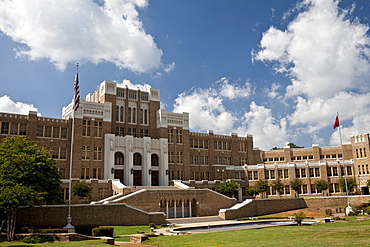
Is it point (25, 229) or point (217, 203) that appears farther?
point (217, 203)

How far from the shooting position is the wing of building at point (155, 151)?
177ft

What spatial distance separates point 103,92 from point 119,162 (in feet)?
39.3

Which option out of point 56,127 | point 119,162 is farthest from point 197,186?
point 56,127

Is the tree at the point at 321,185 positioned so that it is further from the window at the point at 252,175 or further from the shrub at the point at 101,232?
the shrub at the point at 101,232

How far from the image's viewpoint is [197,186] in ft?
208

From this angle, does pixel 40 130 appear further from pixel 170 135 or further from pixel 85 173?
pixel 170 135

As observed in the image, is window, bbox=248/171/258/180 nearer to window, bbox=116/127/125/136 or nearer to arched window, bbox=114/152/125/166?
arched window, bbox=114/152/125/166

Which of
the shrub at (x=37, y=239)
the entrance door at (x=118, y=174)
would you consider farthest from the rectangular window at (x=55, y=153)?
the shrub at (x=37, y=239)

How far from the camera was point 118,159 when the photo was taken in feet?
192

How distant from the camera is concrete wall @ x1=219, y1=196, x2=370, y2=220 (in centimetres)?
4891

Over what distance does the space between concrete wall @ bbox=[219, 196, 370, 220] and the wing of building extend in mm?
5738

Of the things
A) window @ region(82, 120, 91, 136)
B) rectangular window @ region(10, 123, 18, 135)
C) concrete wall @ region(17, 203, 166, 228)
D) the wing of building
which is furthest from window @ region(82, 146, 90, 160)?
concrete wall @ region(17, 203, 166, 228)

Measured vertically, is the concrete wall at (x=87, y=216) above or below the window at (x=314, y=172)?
below

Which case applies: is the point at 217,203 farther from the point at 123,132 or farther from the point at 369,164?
the point at 369,164
